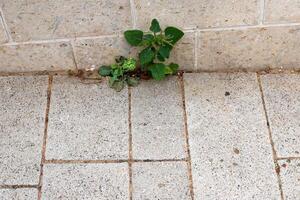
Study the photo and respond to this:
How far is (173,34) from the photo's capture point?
2.75 m

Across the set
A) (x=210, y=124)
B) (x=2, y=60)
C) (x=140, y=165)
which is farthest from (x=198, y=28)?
(x=2, y=60)

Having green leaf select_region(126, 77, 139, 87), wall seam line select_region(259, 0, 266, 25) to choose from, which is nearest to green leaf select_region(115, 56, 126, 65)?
green leaf select_region(126, 77, 139, 87)

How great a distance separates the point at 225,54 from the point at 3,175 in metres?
1.37

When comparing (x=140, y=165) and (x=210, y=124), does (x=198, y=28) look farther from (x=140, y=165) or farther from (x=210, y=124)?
(x=140, y=165)

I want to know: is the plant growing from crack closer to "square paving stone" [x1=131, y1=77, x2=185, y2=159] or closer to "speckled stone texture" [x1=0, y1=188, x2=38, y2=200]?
"square paving stone" [x1=131, y1=77, x2=185, y2=159]

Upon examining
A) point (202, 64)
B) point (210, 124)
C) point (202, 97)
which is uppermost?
point (202, 64)

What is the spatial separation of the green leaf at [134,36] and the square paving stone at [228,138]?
0.41 metres

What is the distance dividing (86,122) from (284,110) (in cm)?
108

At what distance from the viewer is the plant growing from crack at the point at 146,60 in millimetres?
2760

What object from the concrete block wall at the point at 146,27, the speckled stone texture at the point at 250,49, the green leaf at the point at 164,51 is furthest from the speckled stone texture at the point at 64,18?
the speckled stone texture at the point at 250,49

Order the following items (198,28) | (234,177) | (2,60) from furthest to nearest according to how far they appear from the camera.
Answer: (2,60) → (198,28) → (234,177)

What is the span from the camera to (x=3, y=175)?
2.66m

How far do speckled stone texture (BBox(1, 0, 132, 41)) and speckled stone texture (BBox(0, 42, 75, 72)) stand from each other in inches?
2.9

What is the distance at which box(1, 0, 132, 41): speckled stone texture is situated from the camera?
2.67 meters
